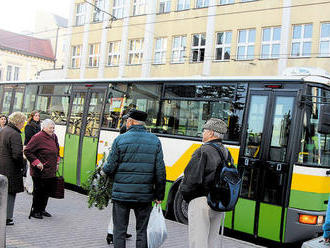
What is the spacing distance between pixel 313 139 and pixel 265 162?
924 millimetres

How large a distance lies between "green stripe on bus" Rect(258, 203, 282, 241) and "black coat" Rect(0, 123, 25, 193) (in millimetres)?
4150

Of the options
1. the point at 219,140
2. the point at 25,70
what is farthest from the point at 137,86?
the point at 25,70

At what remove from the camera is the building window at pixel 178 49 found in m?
27.7

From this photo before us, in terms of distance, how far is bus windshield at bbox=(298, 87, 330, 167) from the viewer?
24.1 feet

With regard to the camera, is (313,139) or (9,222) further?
(313,139)

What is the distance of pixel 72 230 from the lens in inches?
274

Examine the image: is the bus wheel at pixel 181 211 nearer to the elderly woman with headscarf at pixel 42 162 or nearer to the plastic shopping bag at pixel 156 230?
the elderly woman with headscarf at pixel 42 162

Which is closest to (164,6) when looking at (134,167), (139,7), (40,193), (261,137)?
(139,7)

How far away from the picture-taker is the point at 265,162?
7.63 meters

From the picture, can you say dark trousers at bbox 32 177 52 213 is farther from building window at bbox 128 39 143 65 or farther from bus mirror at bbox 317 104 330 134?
building window at bbox 128 39 143 65

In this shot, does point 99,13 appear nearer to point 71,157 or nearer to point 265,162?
point 71,157

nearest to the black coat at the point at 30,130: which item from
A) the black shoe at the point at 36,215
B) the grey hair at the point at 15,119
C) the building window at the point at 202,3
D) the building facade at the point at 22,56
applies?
the black shoe at the point at 36,215

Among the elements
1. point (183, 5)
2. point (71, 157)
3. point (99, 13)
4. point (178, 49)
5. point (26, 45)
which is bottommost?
point (71, 157)

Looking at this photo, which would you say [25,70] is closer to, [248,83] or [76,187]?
[76,187]
